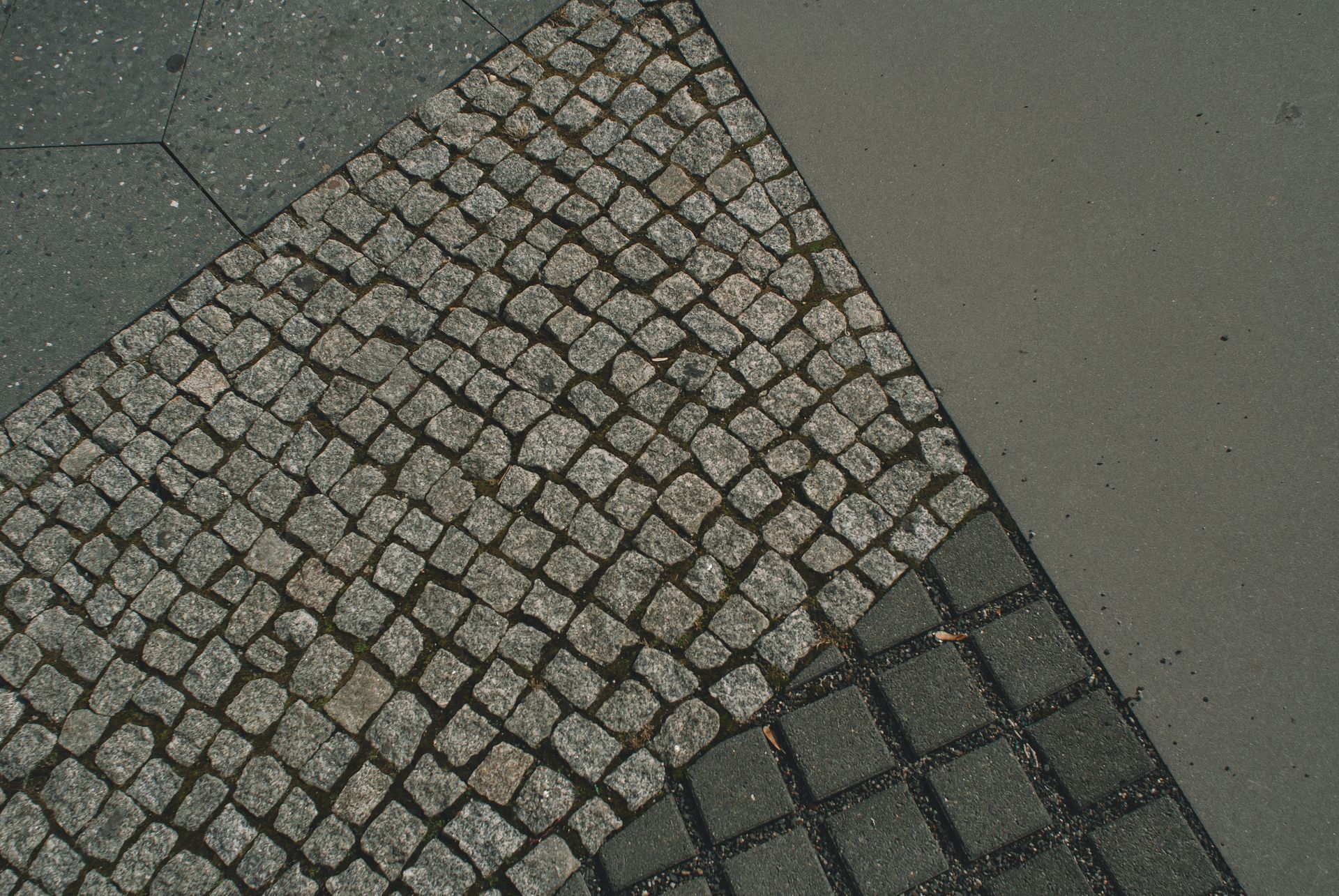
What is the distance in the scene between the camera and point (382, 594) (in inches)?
134

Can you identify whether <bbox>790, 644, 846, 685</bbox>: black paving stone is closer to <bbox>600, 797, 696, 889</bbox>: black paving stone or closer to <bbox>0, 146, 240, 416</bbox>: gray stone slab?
<bbox>600, 797, 696, 889</bbox>: black paving stone

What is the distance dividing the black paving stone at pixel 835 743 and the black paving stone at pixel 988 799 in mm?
223

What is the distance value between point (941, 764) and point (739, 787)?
740mm

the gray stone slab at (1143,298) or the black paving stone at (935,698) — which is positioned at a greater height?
the gray stone slab at (1143,298)

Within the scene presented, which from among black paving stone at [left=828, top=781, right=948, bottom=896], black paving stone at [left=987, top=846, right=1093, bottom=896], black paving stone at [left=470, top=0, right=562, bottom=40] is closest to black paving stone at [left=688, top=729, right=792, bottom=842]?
black paving stone at [left=828, top=781, right=948, bottom=896]

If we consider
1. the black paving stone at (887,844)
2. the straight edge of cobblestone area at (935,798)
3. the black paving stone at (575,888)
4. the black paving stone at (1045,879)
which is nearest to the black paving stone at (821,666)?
the straight edge of cobblestone area at (935,798)

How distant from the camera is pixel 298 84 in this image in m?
4.32

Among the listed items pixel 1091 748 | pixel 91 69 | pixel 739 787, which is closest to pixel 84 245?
pixel 91 69

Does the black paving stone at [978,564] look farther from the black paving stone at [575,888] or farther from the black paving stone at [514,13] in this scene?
the black paving stone at [514,13]

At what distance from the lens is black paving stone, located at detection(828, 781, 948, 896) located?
2945mm

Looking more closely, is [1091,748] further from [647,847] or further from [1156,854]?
[647,847]

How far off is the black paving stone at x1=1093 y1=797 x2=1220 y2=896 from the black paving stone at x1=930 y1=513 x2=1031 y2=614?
2.89 feet

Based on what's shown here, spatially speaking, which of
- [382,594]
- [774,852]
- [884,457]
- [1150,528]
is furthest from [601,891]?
[1150,528]

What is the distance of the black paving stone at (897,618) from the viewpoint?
328 centimetres
